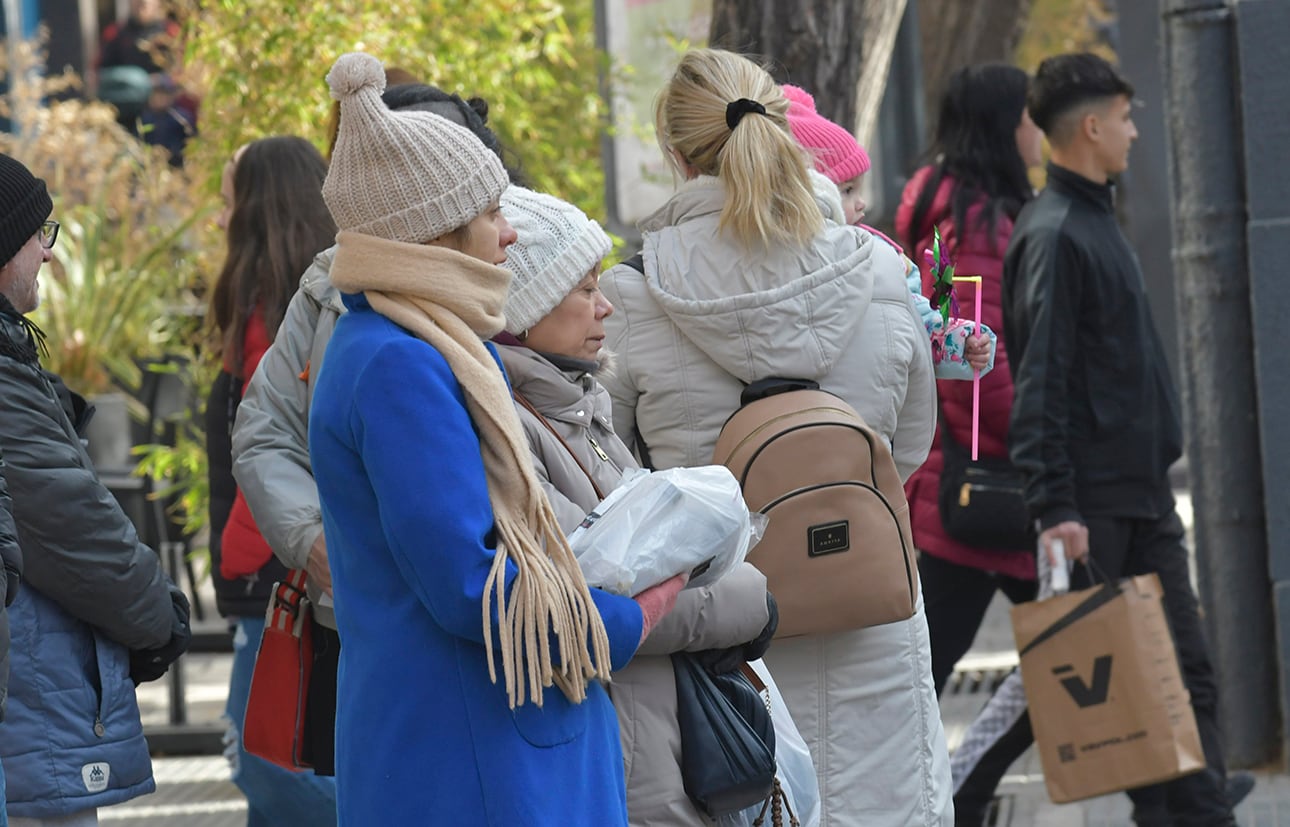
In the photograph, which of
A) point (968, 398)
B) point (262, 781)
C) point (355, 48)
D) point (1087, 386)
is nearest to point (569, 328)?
point (262, 781)

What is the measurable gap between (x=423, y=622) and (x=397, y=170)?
2.03ft

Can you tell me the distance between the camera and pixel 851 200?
4.33m

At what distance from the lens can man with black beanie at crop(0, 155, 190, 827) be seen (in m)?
3.50

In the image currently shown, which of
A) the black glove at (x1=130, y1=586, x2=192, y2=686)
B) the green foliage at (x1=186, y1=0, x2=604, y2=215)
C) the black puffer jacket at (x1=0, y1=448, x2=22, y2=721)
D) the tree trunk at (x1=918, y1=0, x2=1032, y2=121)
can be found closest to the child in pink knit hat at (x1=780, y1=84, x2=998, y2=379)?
the black glove at (x1=130, y1=586, x2=192, y2=686)

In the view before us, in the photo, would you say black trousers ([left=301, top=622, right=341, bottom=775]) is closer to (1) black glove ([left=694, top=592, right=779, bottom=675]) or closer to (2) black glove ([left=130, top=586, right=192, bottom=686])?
(2) black glove ([left=130, top=586, right=192, bottom=686])

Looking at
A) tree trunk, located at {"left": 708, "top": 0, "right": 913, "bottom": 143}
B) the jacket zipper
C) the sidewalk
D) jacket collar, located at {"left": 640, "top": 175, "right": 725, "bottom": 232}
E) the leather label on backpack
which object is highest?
tree trunk, located at {"left": 708, "top": 0, "right": 913, "bottom": 143}

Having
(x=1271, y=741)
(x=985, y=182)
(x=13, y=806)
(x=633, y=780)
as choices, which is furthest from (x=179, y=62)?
(x=633, y=780)

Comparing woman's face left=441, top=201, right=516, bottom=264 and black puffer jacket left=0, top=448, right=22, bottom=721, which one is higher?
woman's face left=441, top=201, right=516, bottom=264

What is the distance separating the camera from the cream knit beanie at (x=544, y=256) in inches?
122

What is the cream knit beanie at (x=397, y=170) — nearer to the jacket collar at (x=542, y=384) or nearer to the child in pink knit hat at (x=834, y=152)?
the jacket collar at (x=542, y=384)

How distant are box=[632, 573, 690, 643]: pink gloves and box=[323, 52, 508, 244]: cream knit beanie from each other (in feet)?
1.90

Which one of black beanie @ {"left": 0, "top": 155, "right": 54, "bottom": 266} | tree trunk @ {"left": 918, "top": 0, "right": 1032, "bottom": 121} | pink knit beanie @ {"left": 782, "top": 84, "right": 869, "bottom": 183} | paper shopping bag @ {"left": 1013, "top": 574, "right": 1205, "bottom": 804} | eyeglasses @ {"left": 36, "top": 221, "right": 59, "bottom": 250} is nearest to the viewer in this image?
black beanie @ {"left": 0, "top": 155, "right": 54, "bottom": 266}

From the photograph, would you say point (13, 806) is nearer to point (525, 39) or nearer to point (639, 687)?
point (639, 687)

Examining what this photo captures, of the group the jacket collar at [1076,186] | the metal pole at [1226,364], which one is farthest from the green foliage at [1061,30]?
the jacket collar at [1076,186]
